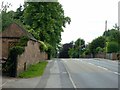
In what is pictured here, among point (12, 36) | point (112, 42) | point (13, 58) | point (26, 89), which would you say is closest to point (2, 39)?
point (12, 36)

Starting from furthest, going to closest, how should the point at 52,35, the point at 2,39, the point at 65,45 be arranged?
the point at 65,45 < the point at 52,35 < the point at 2,39

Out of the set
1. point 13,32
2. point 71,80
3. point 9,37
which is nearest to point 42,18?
point 13,32

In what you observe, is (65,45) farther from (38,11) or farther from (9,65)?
(9,65)

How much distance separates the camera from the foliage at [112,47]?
80581mm

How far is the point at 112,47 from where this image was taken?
82438 mm

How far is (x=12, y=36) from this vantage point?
3625cm

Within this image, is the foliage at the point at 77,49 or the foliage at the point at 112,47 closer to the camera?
the foliage at the point at 112,47

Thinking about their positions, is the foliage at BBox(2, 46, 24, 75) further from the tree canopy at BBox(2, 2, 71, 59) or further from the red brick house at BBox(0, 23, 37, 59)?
the tree canopy at BBox(2, 2, 71, 59)

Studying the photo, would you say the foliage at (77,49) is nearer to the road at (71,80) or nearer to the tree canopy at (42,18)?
the tree canopy at (42,18)

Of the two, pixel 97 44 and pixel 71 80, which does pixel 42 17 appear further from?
pixel 97 44

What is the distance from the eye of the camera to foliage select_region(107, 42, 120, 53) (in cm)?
8058

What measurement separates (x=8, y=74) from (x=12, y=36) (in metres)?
11.0

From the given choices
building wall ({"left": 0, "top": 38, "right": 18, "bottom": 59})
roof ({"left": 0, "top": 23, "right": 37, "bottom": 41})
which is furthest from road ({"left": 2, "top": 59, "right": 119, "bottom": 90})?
roof ({"left": 0, "top": 23, "right": 37, "bottom": 41})

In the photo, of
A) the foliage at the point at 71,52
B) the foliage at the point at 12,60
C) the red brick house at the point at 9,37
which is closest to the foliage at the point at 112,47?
the red brick house at the point at 9,37
